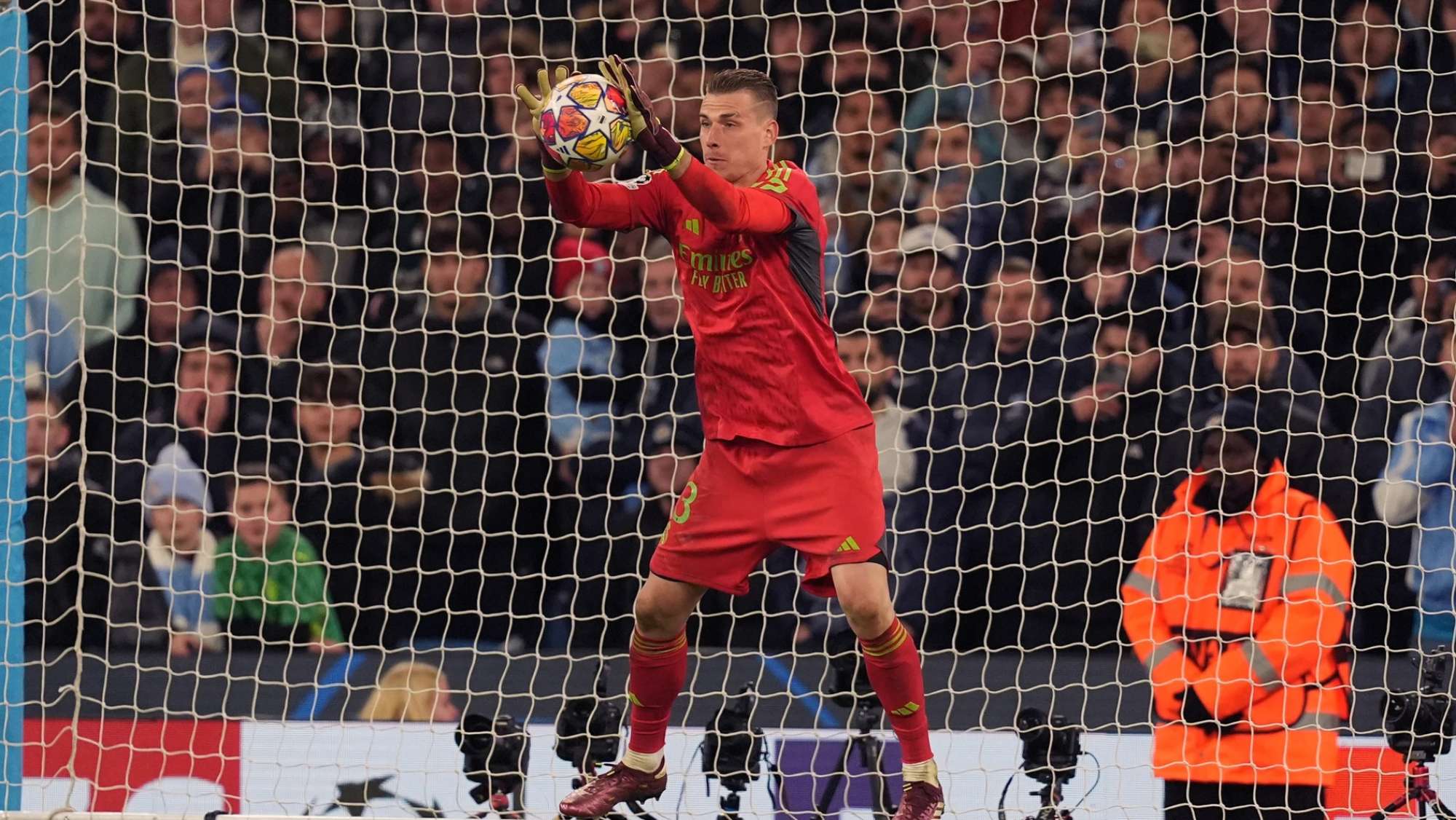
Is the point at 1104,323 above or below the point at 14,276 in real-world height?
below

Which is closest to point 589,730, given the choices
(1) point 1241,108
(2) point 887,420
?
(2) point 887,420

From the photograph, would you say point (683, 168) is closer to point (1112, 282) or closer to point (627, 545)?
point (627, 545)

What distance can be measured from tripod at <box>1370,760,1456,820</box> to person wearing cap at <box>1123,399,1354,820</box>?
0.51ft

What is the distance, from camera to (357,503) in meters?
5.59

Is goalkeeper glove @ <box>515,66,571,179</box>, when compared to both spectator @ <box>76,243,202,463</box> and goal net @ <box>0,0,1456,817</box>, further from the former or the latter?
spectator @ <box>76,243,202,463</box>

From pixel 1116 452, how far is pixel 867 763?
3.79 ft

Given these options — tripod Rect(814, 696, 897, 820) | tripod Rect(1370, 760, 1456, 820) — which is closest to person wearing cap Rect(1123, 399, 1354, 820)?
tripod Rect(1370, 760, 1456, 820)

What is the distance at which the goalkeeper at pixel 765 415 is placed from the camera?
3805mm

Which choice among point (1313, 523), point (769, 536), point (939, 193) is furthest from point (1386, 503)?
point (769, 536)

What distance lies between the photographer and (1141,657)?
16.5 ft

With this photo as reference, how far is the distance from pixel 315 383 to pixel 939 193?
1.93 meters

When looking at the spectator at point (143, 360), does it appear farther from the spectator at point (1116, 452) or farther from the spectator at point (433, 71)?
the spectator at point (1116, 452)

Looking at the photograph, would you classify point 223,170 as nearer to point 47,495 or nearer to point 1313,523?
point 47,495

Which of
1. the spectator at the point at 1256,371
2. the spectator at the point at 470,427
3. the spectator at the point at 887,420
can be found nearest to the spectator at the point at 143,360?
the spectator at the point at 470,427
